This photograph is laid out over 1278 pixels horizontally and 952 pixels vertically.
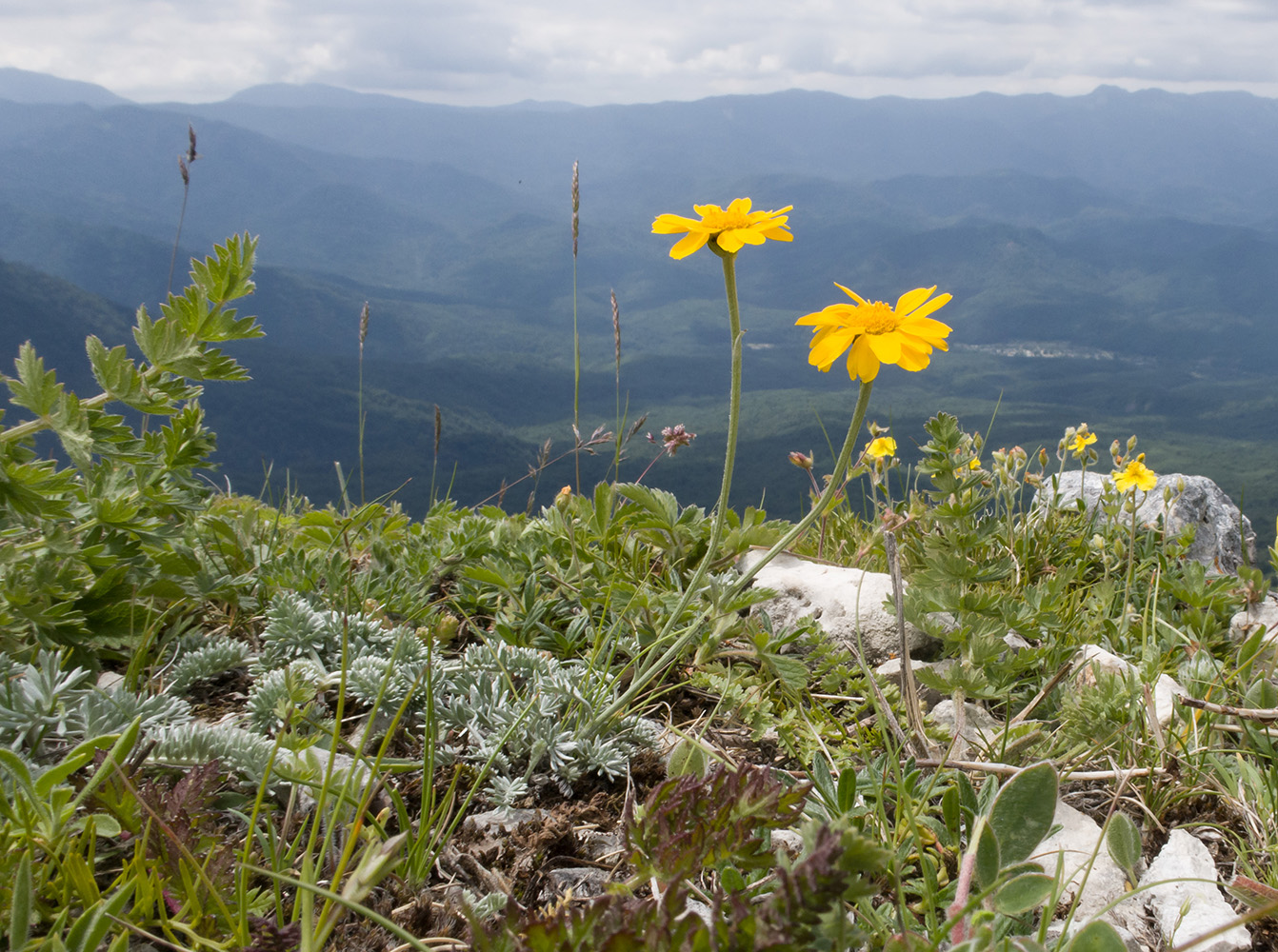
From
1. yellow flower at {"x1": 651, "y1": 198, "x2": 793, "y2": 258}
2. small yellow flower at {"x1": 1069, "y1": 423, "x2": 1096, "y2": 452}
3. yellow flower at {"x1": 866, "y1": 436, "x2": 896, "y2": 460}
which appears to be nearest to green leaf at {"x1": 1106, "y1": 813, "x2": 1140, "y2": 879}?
yellow flower at {"x1": 651, "y1": 198, "x2": 793, "y2": 258}

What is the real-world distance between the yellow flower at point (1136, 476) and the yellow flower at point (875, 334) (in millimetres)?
2408

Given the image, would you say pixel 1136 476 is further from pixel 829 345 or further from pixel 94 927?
pixel 94 927

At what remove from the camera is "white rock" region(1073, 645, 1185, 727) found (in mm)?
2254

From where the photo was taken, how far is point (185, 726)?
1.75 meters

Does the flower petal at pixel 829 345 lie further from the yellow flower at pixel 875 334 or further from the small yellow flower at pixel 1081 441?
the small yellow flower at pixel 1081 441

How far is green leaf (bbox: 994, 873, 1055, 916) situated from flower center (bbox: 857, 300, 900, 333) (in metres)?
0.95

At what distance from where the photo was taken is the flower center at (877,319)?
1574 mm

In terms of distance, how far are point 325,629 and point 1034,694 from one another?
6.64ft

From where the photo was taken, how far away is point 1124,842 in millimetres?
1489

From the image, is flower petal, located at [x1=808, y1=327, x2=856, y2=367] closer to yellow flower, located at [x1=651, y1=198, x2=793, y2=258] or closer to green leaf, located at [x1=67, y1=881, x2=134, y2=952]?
yellow flower, located at [x1=651, y1=198, x2=793, y2=258]

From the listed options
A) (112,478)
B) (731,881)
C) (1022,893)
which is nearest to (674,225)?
(731,881)

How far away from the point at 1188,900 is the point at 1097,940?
56 centimetres

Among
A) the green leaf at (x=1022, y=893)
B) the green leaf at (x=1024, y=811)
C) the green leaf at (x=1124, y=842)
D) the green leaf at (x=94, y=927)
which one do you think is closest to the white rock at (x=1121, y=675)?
the green leaf at (x=1124, y=842)

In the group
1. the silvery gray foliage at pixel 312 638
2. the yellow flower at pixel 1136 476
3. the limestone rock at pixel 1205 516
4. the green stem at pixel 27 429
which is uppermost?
the green stem at pixel 27 429
